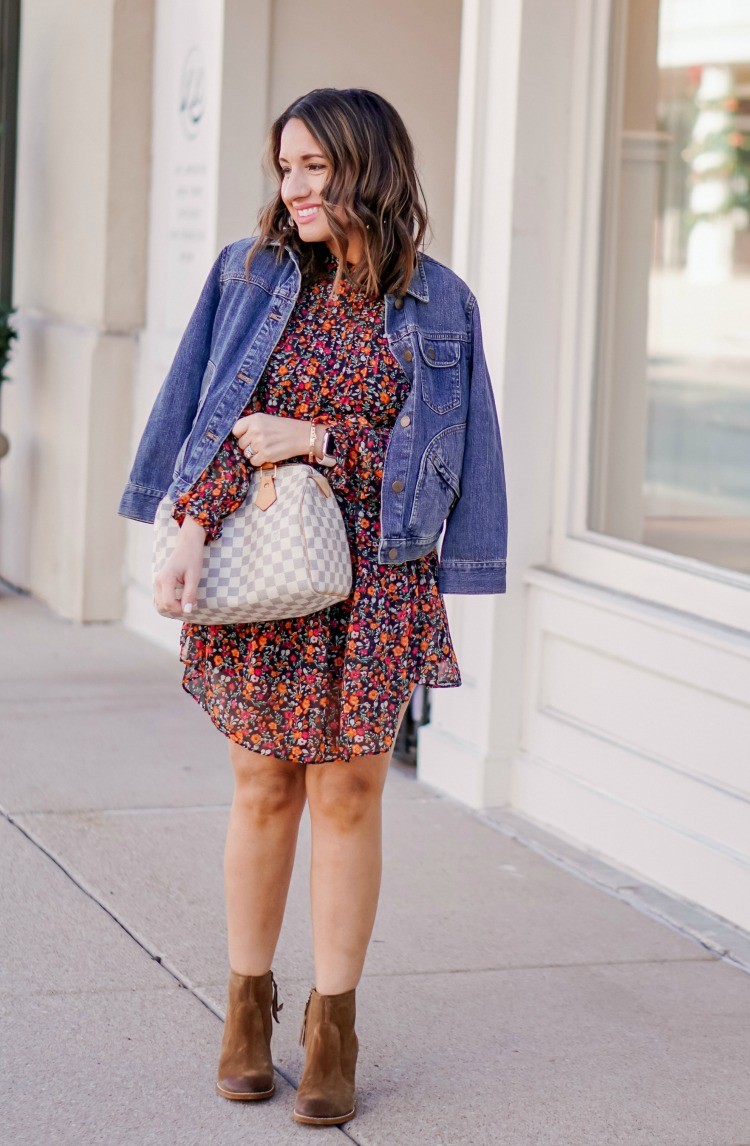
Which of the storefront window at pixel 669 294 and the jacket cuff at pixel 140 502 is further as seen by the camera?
the storefront window at pixel 669 294

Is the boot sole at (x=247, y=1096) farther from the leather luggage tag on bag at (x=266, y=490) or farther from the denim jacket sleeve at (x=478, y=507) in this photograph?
the leather luggage tag on bag at (x=266, y=490)

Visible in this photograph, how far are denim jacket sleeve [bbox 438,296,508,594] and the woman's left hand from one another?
0.37m

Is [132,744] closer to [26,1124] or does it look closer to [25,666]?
[25,666]

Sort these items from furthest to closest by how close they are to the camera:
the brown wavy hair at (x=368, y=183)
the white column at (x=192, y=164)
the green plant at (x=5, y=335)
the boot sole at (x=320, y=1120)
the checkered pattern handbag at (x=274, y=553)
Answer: the green plant at (x=5, y=335) → the white column at (x=192, y=164) → the boot sole at (x=320, y=1120) → the brown wavy hair at (x=368, y=183) → the checkered pattern handbag at (x=274, y=553)

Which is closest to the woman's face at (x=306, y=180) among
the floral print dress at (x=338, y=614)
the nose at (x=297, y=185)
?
the nose at (x=297, y=185)

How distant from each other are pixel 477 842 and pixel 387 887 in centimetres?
51

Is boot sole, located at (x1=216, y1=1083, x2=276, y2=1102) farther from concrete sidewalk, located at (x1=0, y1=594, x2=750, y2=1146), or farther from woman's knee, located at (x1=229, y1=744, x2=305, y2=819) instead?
woman's knee, located at (x1=229, y1=744, x2=305, y2=819)

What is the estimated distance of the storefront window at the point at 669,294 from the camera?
502 cm

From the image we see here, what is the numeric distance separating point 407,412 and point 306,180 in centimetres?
46

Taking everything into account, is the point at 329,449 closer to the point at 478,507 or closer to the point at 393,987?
the point at 478,507

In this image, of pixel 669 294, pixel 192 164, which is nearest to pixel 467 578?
pixel 669 294


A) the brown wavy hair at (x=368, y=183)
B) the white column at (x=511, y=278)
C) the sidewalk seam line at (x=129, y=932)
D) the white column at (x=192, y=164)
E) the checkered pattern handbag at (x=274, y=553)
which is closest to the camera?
the checkered pattern handbag at (x=274, y=553)

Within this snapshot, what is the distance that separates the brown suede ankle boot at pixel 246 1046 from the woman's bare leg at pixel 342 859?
15 cm

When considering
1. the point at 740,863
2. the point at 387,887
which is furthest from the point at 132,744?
the point at 740,863
